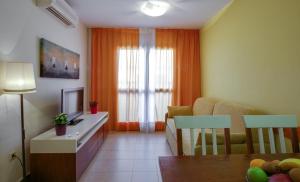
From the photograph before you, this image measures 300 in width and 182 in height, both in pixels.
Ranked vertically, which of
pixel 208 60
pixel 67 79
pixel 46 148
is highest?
pixel 208 60

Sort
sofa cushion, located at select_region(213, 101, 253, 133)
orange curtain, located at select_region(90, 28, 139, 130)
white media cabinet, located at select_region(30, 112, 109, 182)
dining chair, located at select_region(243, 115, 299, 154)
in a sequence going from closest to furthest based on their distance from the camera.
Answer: dining chair, located at select_region(243, 115, 299, 154) → white media cabinet, located at select_region(30, 112, 109, 182) → sofa cushion, located at select_region(213, 101, 253, 133) → orange curtain, located at select_region(90, 28, 139, 130)

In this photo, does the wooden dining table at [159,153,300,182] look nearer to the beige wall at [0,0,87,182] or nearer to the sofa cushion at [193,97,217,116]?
the beige wall at [0,0,87,182]

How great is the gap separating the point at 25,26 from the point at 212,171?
8.38 feet

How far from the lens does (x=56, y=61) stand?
3.29 m

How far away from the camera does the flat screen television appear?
310 cm

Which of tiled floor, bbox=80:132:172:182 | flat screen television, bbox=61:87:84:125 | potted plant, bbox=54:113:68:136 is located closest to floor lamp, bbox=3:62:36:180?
potted plant, bbox=54:113:68:136

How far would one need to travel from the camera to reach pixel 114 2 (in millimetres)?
3604

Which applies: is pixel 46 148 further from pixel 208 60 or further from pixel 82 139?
pixel 208 60

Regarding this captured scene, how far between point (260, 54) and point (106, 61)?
3.55 m

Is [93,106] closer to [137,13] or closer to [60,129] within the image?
[60,129]

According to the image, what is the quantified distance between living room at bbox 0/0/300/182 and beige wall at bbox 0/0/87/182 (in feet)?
0.04

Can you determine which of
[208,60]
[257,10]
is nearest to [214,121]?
[257,10]

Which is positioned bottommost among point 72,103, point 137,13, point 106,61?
point 72,103

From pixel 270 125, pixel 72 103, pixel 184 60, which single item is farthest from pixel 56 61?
pixel 184 60
